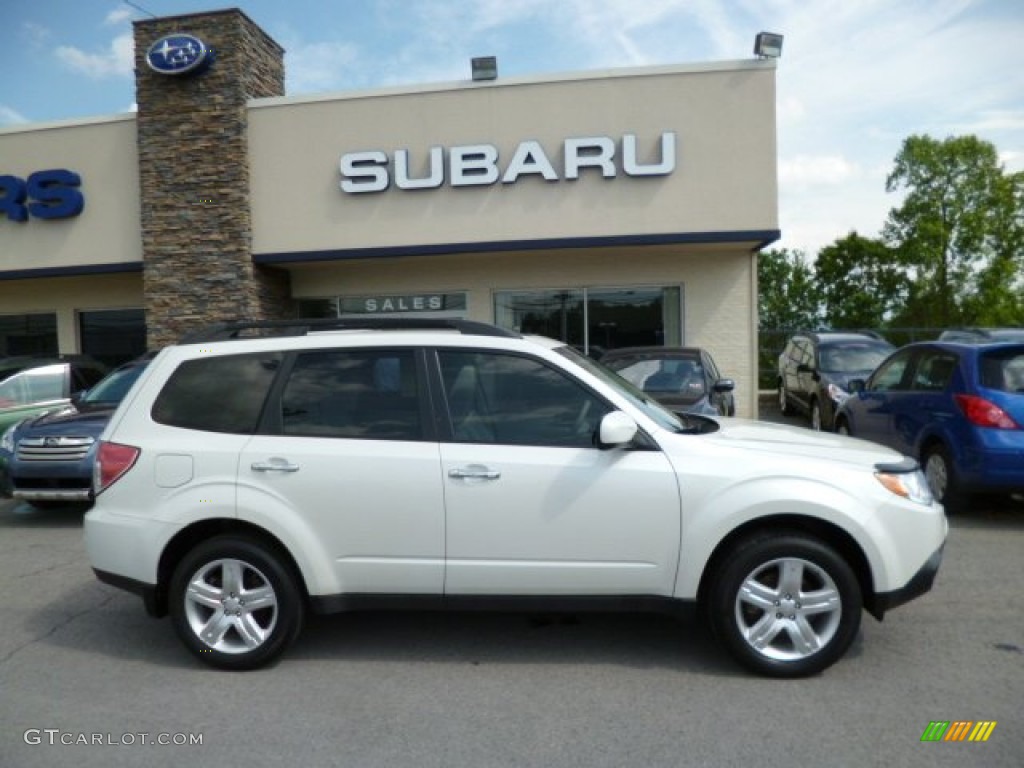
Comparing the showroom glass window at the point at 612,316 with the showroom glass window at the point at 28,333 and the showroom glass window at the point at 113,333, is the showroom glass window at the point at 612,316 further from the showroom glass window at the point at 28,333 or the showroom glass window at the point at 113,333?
the showroom glass window at the point at 28,333

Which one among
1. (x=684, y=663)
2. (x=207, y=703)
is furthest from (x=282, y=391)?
(x=684, y=663)

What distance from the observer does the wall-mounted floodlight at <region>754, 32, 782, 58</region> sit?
40.0 ft

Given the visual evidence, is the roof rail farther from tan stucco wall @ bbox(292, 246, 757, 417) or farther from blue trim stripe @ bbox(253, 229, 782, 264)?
tan stucco wall @ bbox(292, 246, 757, 417)

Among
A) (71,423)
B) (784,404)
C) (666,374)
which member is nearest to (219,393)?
(71,423)

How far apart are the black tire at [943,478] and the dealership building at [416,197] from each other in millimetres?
5604

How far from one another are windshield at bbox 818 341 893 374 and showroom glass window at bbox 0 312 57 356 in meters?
14.8

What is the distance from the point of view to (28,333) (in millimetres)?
15922

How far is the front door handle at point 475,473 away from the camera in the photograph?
3.89 meters

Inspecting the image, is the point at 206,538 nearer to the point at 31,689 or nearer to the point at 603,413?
the point at 31,689

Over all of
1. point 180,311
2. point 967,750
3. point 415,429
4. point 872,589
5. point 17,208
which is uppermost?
point 17,208

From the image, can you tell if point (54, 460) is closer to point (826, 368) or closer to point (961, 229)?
point (826, 368)

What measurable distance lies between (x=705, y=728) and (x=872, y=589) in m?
1.15

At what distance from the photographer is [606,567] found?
3861 mm
